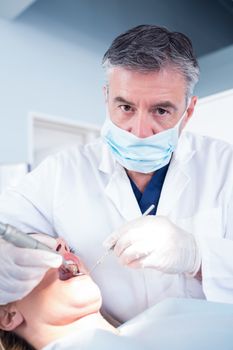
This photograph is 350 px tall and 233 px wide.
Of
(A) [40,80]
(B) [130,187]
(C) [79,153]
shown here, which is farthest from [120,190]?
(A) [40,80]

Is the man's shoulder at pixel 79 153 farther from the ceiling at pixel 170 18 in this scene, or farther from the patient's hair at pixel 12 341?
the patient's hair at pixel 12 341

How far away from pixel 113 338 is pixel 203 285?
19cm

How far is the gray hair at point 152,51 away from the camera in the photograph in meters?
0.77

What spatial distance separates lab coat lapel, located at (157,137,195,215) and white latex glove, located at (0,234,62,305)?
291 millimetres

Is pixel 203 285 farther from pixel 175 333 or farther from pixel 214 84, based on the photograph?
pixel 214 84

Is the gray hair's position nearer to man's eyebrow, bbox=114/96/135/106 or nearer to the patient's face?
man's eyebrow, bbox=114/96/135/106

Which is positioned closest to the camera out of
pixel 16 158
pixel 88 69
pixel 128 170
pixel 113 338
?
pixel 113 338

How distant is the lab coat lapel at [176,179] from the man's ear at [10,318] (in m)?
0.34

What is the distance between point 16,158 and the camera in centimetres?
238

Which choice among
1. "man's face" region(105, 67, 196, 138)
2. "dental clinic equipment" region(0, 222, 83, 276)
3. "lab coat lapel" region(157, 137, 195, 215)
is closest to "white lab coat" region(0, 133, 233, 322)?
"lab coat lapel" region(157, 137, 195, 215)

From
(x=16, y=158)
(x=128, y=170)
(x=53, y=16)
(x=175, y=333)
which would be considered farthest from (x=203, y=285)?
(x=16, y=158)

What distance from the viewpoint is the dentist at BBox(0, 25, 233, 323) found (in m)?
0.77

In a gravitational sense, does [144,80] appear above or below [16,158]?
above

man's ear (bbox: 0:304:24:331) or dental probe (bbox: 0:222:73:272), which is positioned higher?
dental probe (bbox: 0:222:73:272)
